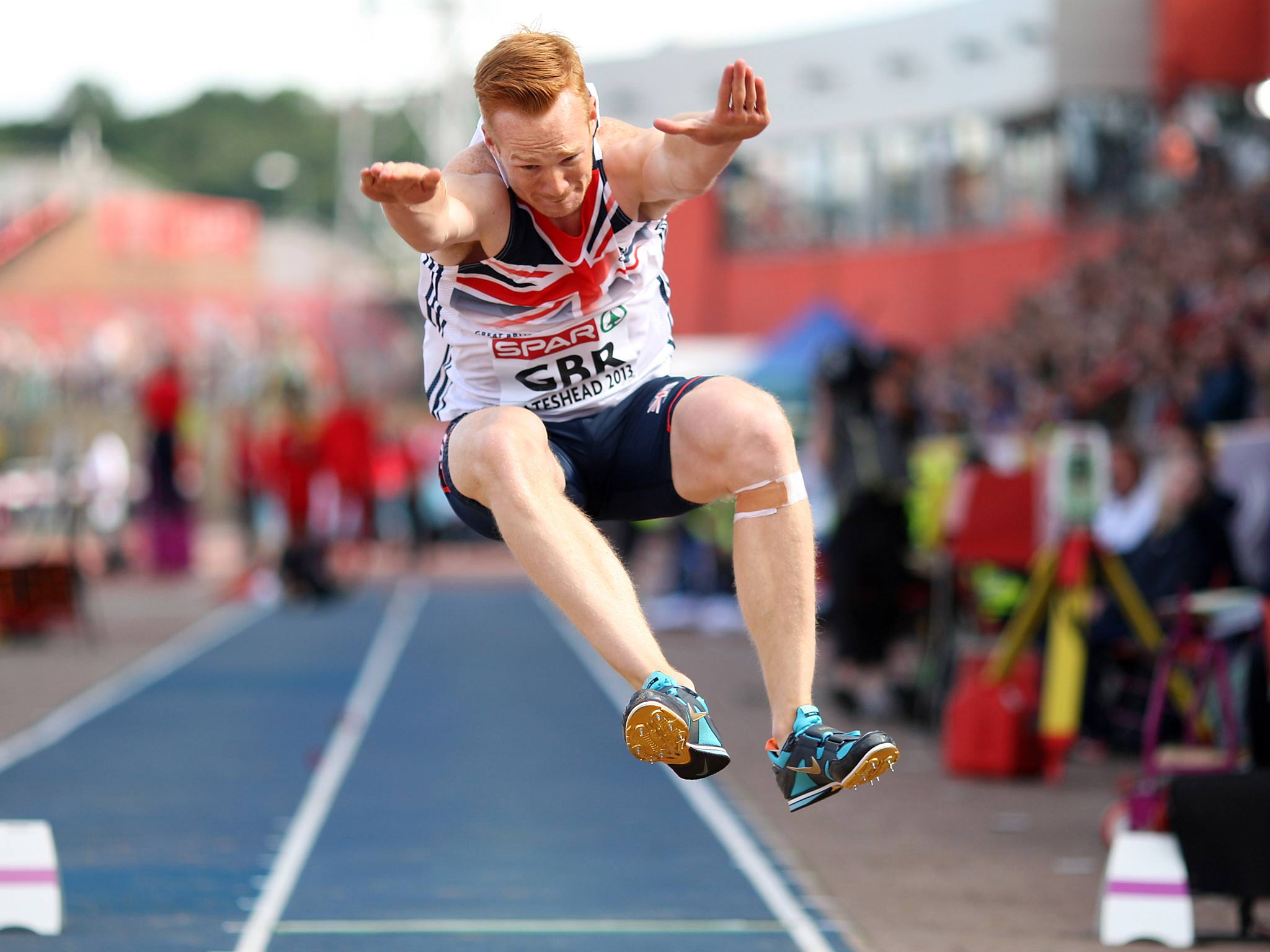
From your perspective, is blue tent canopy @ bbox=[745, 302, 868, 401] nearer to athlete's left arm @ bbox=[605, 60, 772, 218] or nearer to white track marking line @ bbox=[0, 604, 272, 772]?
white track marking line @ bbox=[0, 604, 272, 772]

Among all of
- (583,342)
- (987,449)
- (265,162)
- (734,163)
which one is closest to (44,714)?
(987,449)

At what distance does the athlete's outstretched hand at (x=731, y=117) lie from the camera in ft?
11.8

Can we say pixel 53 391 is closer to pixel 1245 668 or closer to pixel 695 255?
pixel 695 255

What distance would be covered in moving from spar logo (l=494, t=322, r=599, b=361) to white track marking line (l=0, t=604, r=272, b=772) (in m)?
5.12

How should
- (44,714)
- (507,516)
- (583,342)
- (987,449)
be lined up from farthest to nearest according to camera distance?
(987,449), (44,714), (583,342), (507,516)

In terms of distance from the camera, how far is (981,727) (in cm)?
786

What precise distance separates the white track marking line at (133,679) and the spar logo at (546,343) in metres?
5.12

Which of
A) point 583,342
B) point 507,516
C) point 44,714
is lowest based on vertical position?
point 44,714

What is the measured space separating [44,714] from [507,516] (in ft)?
23.1

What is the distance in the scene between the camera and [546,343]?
3994mm

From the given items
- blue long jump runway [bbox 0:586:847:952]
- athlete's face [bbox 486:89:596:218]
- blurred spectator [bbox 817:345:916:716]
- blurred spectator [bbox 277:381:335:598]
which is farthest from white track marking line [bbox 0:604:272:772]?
athlete's face [bbox 486:89:596:218]

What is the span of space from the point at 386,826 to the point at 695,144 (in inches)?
162

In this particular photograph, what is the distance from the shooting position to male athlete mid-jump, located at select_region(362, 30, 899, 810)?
11.6 ft

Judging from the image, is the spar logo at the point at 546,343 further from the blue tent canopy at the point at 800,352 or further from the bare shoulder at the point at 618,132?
the blue tent canopy at the point at 800,352
